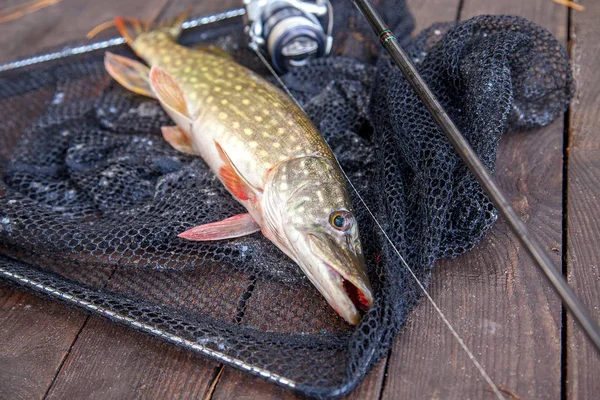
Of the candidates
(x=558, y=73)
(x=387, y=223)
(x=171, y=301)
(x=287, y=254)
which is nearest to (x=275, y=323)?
(x=287, y=254)

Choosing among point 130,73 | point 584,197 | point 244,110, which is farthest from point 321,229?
point 130,73

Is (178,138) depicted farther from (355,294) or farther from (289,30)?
(355,294)

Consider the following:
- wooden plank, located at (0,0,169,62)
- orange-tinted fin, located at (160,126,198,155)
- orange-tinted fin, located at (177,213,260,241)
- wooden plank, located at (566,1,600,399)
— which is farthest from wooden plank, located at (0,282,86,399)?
wooden plank, located at (0,0,169,62)

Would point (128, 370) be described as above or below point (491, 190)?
below

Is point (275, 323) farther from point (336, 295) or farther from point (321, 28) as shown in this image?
point (321, 28)

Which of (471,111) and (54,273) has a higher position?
(471,111)

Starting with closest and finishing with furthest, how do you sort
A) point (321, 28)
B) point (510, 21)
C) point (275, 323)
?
point (275, 323), point (510, 21), point (321, 28)
